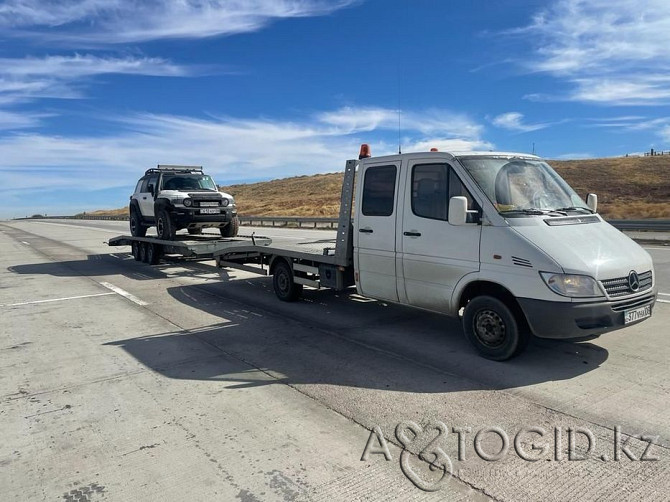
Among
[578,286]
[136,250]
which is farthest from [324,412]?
[136,250]

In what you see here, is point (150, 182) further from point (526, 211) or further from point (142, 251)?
point (526, 211)

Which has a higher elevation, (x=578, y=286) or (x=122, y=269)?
(x=578, y=286)

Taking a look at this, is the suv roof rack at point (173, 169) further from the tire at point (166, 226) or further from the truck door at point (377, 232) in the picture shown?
the truck door at point (377, 232)

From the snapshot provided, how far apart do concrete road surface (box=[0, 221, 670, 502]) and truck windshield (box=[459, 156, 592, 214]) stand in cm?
159

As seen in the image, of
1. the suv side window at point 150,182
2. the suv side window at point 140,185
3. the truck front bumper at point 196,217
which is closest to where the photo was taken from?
the truck front bumper at point 196,217

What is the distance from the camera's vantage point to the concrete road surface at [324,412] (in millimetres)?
3215

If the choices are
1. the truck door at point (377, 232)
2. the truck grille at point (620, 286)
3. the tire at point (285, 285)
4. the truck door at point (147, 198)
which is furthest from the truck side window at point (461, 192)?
the truck door at point (147, 198)

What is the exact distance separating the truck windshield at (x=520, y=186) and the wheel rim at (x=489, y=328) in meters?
1.09

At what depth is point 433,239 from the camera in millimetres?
5746

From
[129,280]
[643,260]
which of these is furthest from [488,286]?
[129,280]

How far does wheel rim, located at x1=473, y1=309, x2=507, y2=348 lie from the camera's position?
17.2 ft

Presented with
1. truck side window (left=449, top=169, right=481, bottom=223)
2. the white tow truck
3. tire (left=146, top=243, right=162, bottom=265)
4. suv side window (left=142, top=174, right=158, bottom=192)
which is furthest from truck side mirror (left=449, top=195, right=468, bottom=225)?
suv side window (left=142, top=174, right=158, bottom=192)

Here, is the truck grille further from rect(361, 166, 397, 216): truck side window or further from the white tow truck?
rect(361, 166, 397, 216): truck side window

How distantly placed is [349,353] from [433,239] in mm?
1595
